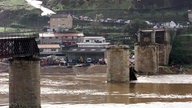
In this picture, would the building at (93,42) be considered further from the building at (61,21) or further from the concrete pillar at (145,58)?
the building at (61,21)

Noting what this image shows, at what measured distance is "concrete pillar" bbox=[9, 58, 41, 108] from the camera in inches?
2224

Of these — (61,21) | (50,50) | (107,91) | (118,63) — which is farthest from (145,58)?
(61,21)

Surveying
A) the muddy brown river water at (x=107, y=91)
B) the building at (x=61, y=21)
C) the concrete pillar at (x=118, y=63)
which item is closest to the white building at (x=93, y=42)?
the building at (x=61, y=21)

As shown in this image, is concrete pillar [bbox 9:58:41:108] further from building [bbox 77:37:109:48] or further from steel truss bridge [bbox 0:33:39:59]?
building [bbox 77:37:109:48]

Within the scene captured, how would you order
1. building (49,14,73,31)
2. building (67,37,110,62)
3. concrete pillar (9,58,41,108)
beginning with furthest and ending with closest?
1. building (49,14,73,31)
2. building (67,37,110,62)
3. concrete pillar (9,58,41,108)

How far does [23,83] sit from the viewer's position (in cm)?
5653

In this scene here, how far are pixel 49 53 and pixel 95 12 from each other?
38.5 meters

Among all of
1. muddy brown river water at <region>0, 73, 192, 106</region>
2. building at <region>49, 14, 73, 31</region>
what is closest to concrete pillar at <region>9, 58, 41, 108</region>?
muddy brown river water at <region>0, 73, 192, 106</region>

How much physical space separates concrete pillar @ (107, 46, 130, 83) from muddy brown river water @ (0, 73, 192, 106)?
198 centimetres

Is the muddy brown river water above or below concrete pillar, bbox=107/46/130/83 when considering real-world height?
below

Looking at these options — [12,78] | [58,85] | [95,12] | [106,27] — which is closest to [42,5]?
[95,12]

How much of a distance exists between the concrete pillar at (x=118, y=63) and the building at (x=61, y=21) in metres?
63.8

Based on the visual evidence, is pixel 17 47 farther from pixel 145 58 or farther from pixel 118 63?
pixel 145 58

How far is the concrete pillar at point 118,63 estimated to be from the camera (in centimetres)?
9388
